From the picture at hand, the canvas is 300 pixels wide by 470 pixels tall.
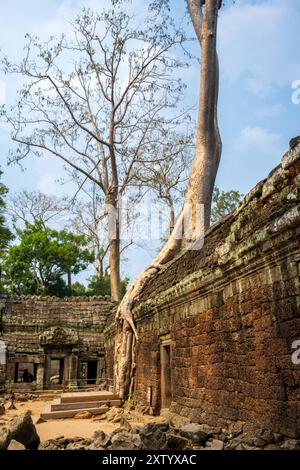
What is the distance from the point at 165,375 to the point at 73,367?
12027mm

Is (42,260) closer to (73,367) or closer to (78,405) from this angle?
(73,367)

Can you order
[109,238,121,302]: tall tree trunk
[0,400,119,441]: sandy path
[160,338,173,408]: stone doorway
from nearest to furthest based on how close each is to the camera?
[0,400,119,441]: sandy path
[160,338,173,408]: stone doorway
[109,238,121,302]: tall tree trunk

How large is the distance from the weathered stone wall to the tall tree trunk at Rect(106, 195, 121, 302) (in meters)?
0.97

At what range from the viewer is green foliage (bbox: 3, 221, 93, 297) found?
26.4 m

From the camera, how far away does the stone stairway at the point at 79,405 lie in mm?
8427

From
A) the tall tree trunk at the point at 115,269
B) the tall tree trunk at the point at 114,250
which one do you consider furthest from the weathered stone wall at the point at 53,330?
the tall tree trunk at the point at 114,250

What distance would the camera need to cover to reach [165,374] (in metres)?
7.41

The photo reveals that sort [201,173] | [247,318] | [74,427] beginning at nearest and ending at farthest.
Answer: [247,318] < [74,427] < [201,173]

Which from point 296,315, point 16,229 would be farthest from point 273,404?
point 16,229

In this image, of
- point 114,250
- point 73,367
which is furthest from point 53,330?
point 114,250

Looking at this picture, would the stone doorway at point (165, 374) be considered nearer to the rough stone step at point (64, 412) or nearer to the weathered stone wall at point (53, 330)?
the rough stone step at point (64, 412)

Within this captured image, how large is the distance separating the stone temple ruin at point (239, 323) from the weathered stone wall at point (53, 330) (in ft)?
34.9

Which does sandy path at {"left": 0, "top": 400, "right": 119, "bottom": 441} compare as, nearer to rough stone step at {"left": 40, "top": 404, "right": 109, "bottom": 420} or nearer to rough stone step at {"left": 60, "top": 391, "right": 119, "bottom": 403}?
rough stone step at {"left": 40, "top": 404, "right": 109, "bottom": 420}

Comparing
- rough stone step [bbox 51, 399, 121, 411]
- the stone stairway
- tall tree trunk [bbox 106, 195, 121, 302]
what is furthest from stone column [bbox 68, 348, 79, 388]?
rough stone step [bbox 51, 399, 121, 411]
